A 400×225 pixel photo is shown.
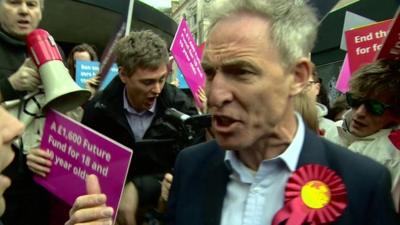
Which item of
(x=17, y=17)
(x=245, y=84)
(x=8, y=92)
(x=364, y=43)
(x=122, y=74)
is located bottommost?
(x=245, y=84)

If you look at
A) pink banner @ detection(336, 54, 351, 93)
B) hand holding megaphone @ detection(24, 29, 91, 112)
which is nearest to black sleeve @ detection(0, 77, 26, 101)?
hand holding megaphone @ detection(24, 29, 91, 112)

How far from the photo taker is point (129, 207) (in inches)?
95.0

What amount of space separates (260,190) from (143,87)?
1531 millimetres

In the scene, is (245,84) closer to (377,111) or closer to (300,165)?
(300,165)

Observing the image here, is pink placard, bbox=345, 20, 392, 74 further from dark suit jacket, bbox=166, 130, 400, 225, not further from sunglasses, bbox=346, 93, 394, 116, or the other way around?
dark suit jacket, bbox=166, 130, 400, 225

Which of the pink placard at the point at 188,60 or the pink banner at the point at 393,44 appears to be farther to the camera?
the pink placard at the point at 188,60

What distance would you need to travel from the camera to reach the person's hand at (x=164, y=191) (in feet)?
7.34

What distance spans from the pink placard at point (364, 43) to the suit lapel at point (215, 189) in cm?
203

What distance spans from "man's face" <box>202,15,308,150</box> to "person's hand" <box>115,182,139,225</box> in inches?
37.6

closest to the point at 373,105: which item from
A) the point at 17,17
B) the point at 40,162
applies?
the point at 40,162

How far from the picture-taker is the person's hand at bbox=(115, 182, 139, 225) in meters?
2.40

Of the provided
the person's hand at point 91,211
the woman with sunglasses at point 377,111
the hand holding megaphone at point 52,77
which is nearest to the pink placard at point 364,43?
the woman with sunglasses at point 377,111

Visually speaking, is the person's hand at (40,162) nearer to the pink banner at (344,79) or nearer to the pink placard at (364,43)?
the pink placard at (364,43)

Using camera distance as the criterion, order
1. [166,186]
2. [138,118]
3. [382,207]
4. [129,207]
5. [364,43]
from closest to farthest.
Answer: [382,207], [166,186], [129,207], [138,118], [364,43]
